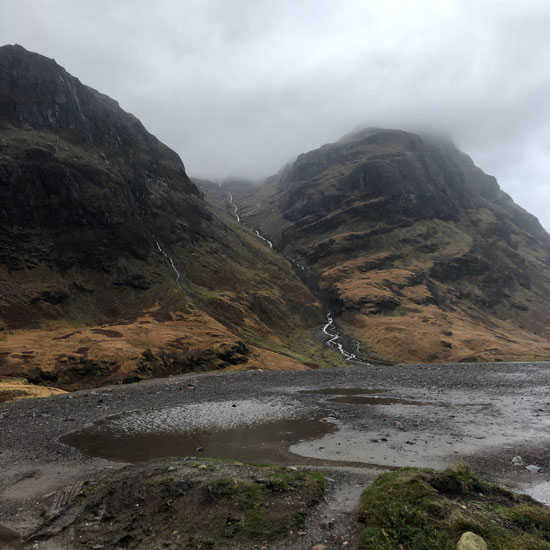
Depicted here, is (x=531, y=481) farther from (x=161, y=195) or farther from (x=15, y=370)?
(x=161, y=195)

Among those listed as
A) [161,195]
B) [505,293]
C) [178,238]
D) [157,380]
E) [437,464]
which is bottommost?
[157,380]

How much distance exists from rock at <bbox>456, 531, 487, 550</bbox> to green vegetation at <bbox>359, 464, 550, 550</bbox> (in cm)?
23

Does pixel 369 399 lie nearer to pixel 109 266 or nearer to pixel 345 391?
pixel 345 391

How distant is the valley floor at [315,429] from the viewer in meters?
16.7

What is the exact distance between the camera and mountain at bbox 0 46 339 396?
6612 centimetres

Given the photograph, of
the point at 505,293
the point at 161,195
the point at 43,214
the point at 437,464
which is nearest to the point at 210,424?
the point at 437,464

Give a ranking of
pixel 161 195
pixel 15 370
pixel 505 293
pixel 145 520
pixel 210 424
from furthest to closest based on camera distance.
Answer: pixel 505 293
pixel 161 195
pixel 15 370
pixel 210 424
pixel 145 520

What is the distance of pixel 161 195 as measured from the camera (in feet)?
510

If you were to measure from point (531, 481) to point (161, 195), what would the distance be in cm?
15481

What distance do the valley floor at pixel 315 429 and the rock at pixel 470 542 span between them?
3.11 metres

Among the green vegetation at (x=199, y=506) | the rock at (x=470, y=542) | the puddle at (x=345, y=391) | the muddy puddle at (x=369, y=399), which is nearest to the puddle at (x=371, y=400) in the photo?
the muddy puddle at (x=369, y=399)

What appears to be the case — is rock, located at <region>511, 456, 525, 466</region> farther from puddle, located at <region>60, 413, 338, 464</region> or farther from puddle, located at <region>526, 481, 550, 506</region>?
puddle, located at <region>60, 413, 338, 464</region>

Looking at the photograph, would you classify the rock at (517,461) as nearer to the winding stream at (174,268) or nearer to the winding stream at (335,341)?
the winding stream at (335,341)

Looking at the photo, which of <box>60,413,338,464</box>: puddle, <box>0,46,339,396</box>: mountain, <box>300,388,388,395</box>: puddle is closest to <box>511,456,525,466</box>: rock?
<box>60,413,338,464</box>: puddle
